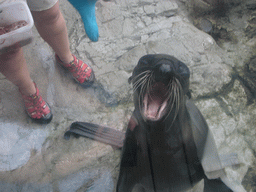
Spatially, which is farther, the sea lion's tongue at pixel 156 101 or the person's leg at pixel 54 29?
the person's leg at pixel 54 29

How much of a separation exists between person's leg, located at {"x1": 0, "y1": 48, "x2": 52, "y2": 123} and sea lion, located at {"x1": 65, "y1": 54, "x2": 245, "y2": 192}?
73 centimetres

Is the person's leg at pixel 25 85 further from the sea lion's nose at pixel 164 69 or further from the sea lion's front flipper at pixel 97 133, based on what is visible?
the sea lion's nose at pixel 164 69

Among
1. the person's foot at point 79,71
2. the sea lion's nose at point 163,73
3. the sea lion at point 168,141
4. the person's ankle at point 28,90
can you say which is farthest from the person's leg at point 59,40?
the sea lion's nose at point 163,73

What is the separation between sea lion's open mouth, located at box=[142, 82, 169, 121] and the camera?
1.17 metres

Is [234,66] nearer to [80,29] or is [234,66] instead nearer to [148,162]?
[148,162]

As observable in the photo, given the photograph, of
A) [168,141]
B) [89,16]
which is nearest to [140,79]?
[168,141]

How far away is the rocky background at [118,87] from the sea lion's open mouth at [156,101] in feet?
1.21

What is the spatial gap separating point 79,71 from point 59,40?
1.08 feet

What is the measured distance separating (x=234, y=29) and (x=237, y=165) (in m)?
1.35

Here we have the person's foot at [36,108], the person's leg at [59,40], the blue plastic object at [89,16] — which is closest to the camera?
the person's leg at [59,40]

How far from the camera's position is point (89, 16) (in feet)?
6.82

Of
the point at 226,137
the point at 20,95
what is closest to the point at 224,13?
the point at 226,137

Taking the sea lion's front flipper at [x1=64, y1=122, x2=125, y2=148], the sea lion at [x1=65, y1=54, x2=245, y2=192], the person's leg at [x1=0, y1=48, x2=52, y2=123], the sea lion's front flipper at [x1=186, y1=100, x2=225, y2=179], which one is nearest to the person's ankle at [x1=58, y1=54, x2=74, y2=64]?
the person's leg at [x1=0, y1=48, x2=52, y2=123]

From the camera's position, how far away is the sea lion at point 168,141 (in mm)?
1191
